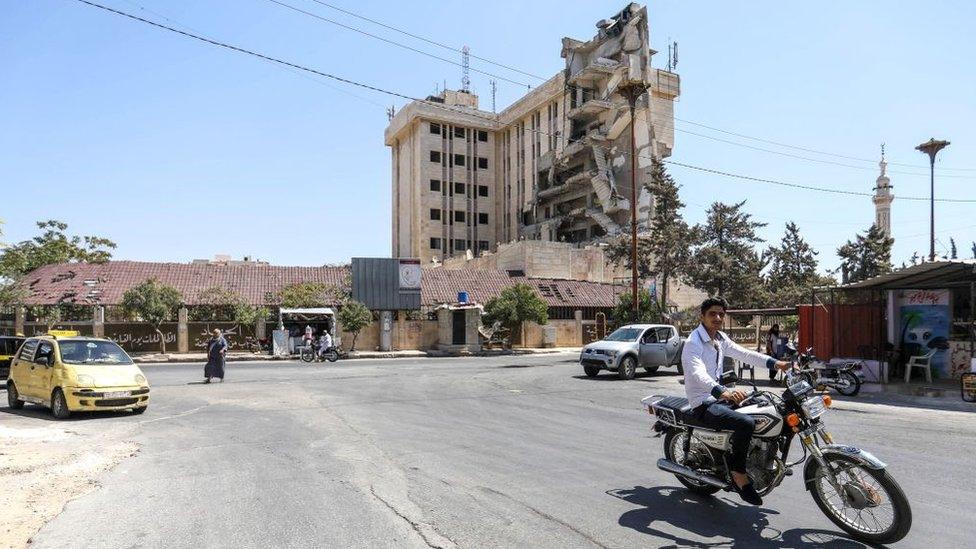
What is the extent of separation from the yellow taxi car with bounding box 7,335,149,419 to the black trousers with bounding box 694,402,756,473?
446 inches

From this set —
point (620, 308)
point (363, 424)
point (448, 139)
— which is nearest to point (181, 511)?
point (363, 424)

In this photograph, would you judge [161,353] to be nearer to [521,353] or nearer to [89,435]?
[521,353]

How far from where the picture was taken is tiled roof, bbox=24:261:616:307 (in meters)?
36.8

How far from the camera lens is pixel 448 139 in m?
79.7

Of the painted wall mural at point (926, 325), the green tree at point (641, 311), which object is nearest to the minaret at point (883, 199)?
the green tree at point (641, 311)

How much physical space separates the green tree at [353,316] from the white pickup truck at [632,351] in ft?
58.8

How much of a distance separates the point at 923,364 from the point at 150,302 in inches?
1304

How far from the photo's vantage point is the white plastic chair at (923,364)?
1755 centimetres

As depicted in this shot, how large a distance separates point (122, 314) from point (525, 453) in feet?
113

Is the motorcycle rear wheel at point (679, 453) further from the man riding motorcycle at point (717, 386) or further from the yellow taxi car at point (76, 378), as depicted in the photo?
the yellow taxi car at point (76, 378)

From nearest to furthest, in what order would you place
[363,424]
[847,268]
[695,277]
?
[363,424] → [695,277] → [847,268]

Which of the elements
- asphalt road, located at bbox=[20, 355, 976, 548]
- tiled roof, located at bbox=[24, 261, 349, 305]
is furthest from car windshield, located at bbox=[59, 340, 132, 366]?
tiled roof, located at bbox=[24, 261, 349, 305]

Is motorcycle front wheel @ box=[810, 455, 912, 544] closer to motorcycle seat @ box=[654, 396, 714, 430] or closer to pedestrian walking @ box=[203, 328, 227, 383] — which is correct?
motorcycle seat @ box=[654, 396, 714, 430]

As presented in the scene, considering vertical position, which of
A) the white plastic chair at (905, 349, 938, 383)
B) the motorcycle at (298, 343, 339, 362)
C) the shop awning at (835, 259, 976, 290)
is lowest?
the motorcycle at (298, 343, 339, 362)
